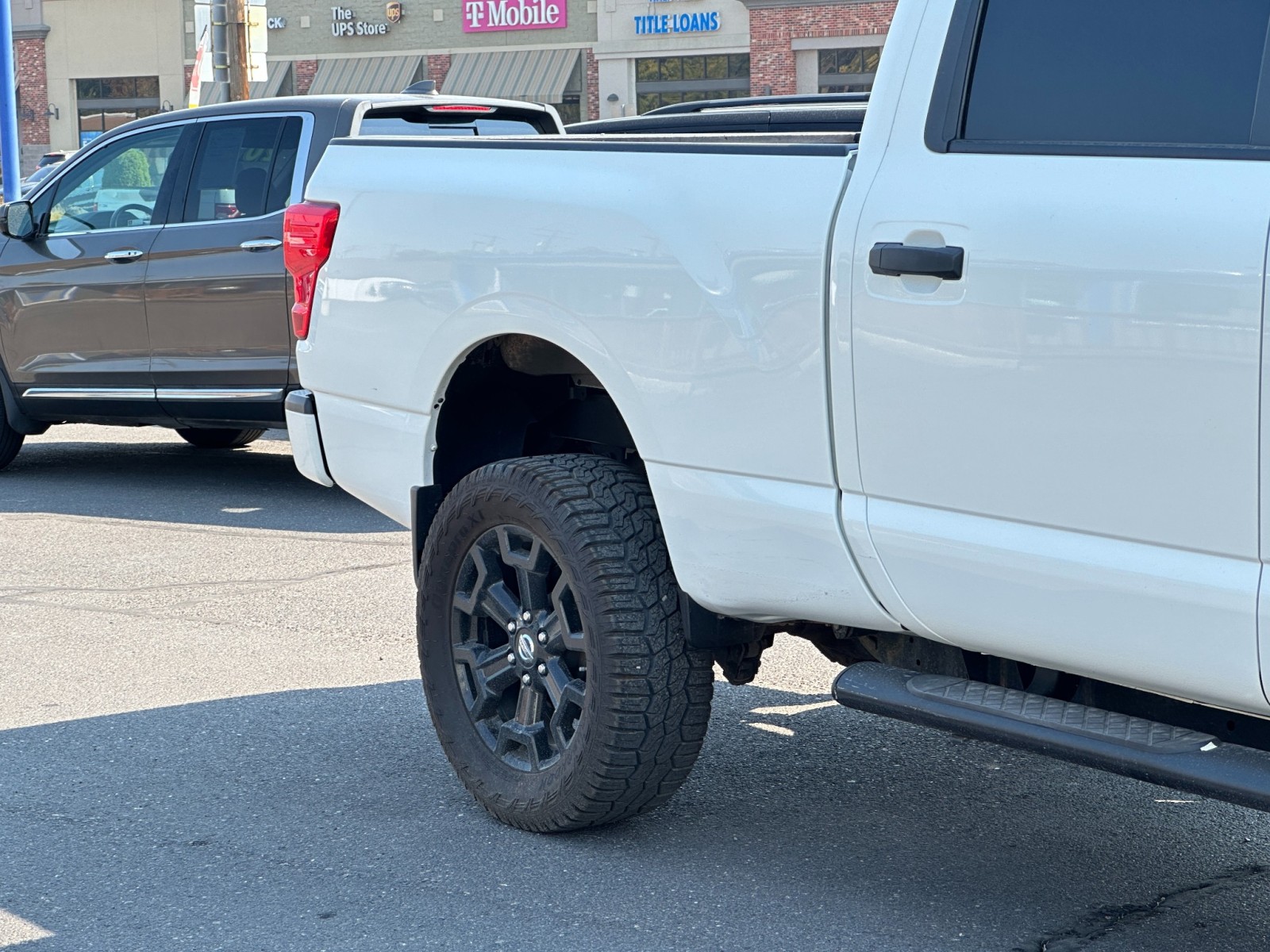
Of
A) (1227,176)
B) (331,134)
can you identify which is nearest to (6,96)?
(331,134)

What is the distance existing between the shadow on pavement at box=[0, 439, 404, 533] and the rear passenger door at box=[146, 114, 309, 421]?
48cm

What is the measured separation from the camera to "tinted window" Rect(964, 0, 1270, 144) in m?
2.79

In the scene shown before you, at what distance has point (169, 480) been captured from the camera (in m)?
9.60

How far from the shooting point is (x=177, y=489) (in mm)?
9312

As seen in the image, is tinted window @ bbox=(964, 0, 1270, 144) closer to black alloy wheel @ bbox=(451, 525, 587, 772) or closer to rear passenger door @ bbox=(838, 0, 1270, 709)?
rear passenger door @ bbox=(838, 0, 1270, 709)

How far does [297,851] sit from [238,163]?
5.58 m

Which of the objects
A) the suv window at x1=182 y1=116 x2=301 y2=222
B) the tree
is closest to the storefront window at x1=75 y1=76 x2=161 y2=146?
the tree

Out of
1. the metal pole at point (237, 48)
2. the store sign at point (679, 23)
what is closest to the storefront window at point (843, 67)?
the store sign at point (679, 23)

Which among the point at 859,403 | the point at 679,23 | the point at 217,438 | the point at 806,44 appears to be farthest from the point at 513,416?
the point at 679,23

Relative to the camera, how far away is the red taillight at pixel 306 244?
453 cm

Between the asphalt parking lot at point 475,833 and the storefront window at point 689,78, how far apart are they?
1355 inches

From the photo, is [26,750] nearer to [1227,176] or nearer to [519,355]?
[519,355]

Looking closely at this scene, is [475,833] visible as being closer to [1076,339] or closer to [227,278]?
[1076,339]

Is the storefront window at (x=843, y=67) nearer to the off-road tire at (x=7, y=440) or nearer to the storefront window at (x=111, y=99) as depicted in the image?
the storefront window at (x=111, y=99)
